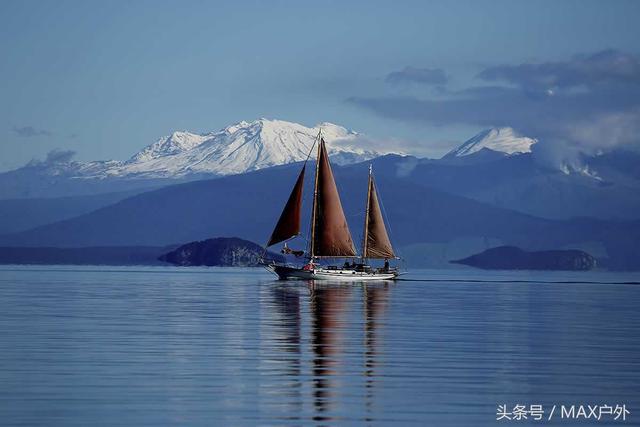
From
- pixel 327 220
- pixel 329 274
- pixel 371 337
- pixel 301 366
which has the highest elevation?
pixel 327 220

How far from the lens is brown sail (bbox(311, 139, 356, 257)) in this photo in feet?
519

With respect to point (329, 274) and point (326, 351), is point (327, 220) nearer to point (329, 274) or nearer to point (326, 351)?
point (329, 274)

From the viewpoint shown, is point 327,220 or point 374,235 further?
point 374,235

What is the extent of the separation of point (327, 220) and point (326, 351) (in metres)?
106

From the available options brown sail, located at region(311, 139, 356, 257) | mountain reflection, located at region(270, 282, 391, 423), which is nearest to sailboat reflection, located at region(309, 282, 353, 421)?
mountain reflection, located at region(270, 282, 391, 423)

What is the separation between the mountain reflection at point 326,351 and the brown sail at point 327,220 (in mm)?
59182

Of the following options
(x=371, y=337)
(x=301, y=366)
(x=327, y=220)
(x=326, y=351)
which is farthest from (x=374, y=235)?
(x=301, y=366)

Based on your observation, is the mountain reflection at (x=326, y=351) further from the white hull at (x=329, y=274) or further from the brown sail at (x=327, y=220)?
the brown sail at (x=327, y=220)

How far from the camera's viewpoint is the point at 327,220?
524 feet

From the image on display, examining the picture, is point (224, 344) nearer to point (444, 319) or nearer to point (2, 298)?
point (444, 319)

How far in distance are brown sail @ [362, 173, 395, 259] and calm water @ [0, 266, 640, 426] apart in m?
82.3

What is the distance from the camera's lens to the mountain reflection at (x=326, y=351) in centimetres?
3875

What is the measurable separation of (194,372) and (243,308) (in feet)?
147

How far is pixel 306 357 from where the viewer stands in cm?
5088
